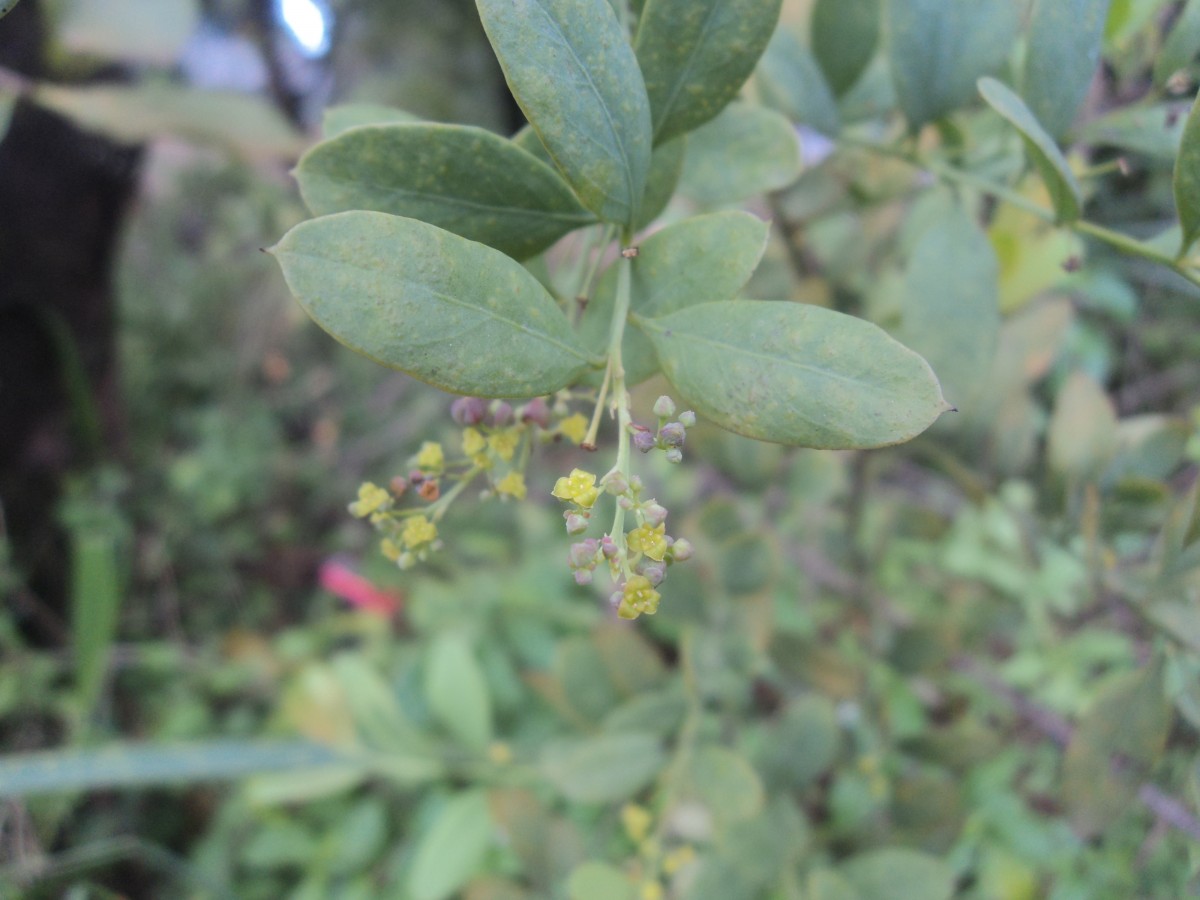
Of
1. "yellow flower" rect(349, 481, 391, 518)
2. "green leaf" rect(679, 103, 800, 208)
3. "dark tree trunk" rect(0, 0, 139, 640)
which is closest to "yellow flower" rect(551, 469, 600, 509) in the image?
"yellow flower" rect(349, 481, 391, 518)

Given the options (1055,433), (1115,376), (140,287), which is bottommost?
(140,287)

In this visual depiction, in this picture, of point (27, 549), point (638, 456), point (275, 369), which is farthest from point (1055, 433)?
point (275, 369)

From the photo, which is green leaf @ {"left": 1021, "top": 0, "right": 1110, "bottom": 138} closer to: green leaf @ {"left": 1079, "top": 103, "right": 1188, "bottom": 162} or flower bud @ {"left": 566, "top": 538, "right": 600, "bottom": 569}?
green leaf @ {"left": 1079, "top": 103, "right": 1188, "bottom": 162}

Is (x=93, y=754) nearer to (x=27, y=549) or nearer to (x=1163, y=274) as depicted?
(x=27, y=549)

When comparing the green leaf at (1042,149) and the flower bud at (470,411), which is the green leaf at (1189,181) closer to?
the green leaf at (1042,149)

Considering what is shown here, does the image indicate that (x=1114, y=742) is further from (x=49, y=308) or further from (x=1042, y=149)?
(x=49, y=308)

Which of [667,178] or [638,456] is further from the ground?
[667,178]

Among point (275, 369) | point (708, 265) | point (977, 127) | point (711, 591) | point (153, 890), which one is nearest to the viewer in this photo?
point (708, 265)
